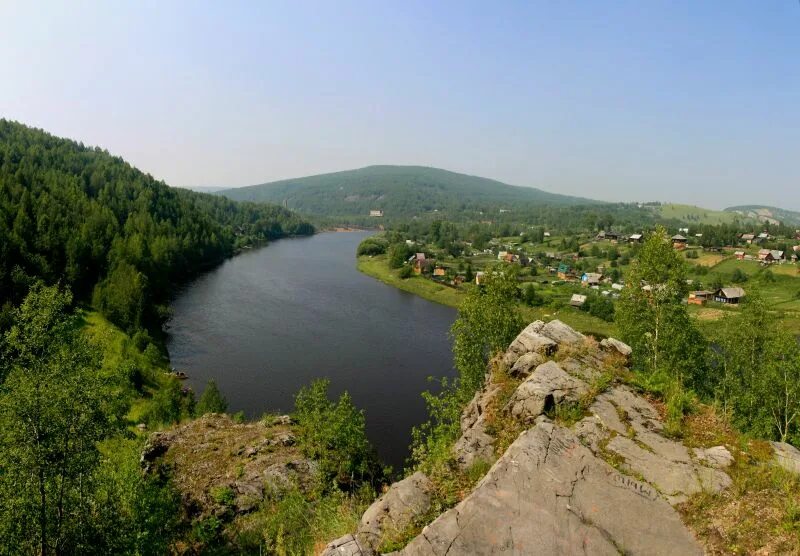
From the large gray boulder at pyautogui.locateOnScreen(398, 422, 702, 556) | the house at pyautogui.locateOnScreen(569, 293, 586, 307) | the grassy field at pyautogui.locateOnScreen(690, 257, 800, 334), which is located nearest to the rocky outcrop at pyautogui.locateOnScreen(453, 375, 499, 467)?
the large gray boulder at pyautogui.locateOnScreen(398, 422, 702, 556)

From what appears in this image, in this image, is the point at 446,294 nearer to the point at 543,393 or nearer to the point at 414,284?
the point at 414,284

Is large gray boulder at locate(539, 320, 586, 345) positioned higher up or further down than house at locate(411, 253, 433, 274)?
higher up

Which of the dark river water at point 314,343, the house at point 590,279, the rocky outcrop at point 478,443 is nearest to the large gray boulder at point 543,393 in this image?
the rocky outcrop at point 478,443

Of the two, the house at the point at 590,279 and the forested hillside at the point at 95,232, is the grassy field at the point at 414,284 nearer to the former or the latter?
the house at the point at 590,279

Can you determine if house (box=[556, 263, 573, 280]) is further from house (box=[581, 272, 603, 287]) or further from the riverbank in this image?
the riverbank

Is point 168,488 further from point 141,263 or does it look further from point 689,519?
point 141,263

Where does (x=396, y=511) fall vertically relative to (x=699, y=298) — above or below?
above

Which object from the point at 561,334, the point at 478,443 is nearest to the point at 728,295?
the point at 561,334
